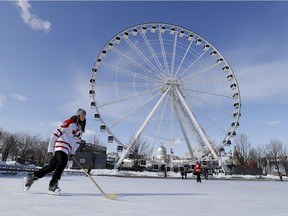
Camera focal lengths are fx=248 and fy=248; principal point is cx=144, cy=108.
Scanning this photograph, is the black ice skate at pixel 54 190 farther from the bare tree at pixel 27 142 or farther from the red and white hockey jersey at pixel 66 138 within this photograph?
the bare tree at pixel 27 142

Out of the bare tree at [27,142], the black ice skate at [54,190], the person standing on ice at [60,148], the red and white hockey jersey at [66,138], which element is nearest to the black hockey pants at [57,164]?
the person standing on ice at [60,148]

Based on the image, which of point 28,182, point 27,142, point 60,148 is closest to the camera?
point 28,182

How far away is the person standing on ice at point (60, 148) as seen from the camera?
5.25m

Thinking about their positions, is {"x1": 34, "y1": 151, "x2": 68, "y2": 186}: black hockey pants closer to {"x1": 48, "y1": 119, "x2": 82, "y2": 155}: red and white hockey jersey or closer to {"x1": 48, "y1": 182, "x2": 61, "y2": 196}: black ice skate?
{"x1": 48, "y1": 119, "x2": 82, "y2": 155}: red and white hockey jersey

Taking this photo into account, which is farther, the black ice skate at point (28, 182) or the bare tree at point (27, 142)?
the bare tree at point (27, 142)

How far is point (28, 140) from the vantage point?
74.2 m

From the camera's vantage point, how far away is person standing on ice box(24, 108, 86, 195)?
5.25 m

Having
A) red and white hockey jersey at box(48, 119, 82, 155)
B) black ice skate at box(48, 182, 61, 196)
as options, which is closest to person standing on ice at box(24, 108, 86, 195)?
red and white hockey jersey at box(48, 119, 82, 155)

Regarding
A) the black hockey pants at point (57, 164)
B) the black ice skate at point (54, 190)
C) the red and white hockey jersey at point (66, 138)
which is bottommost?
the black ice skate at point (54, 190)

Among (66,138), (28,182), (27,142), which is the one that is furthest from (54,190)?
(27,142)

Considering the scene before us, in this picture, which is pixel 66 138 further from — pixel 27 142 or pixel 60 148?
pixel 27 142

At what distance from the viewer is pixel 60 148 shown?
531 centimetres

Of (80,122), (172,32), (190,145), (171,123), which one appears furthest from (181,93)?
(80,122)

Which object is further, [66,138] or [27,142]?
[27,142]
